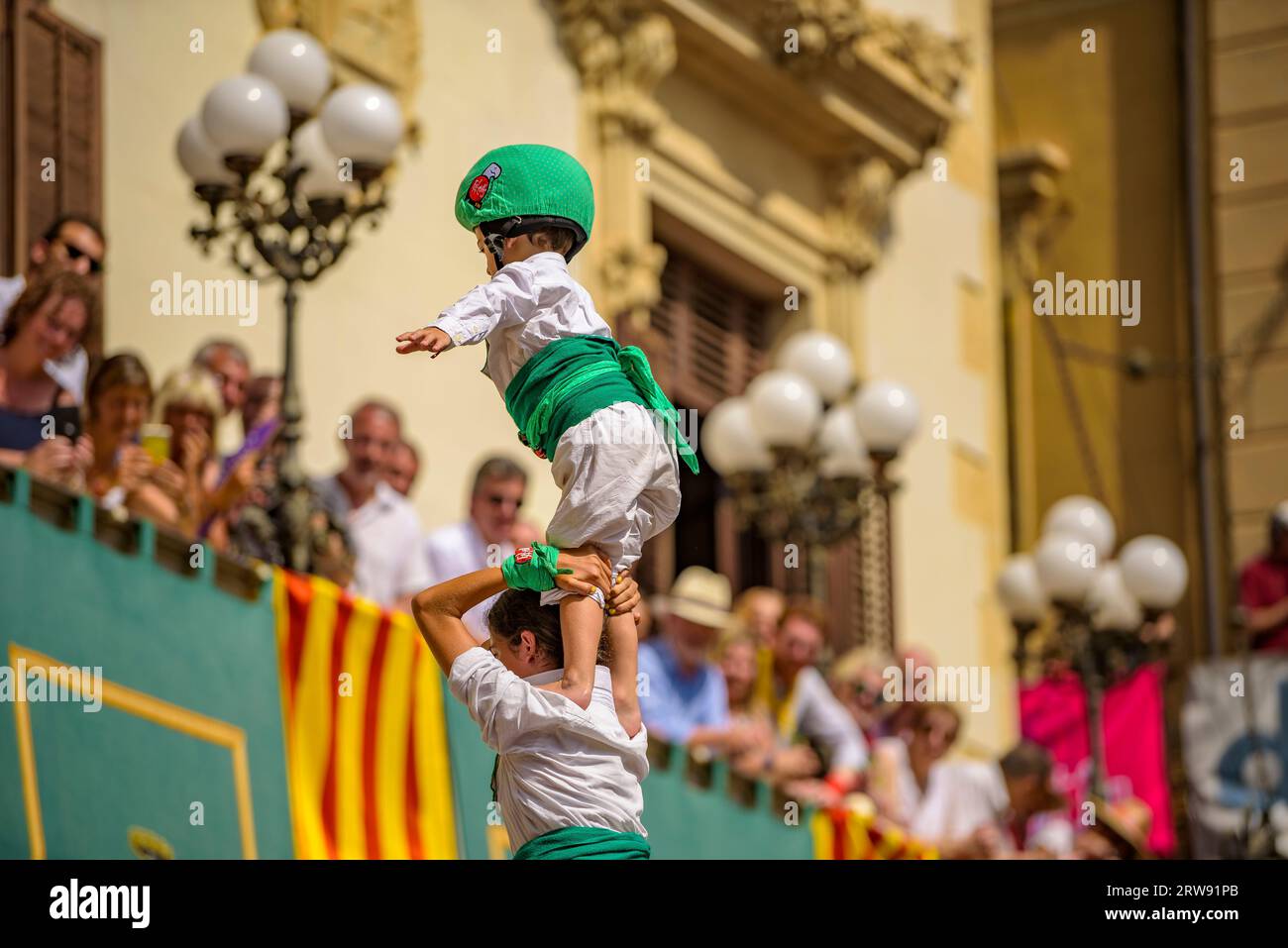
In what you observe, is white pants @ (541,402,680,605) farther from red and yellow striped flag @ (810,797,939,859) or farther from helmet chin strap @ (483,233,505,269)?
red and yellow striped flag @ (810,797,939,859)

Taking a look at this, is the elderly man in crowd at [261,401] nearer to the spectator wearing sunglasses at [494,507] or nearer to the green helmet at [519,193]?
the spectator wearing sunglasses at [494,507]

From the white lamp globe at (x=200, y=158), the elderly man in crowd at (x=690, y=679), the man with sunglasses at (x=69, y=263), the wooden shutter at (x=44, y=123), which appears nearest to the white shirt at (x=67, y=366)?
the man with sunglasses at (x=69, y=263)

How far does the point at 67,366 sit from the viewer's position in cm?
938

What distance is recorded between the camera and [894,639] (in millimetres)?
18625

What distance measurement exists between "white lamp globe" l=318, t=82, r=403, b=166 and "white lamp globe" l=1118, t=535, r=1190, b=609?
701 cm

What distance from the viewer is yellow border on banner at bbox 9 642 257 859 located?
7895mm

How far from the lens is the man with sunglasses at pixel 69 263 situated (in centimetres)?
933

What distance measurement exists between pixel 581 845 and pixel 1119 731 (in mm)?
14705

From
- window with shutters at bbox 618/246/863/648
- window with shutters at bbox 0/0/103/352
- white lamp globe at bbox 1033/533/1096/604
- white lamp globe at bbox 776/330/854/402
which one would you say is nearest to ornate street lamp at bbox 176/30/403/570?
window with shutters at bbox 0/0/103/352

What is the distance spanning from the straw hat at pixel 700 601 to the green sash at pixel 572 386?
6190mm

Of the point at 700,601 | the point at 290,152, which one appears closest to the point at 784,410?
the point at 700,601

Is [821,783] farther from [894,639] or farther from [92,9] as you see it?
[894,639]
